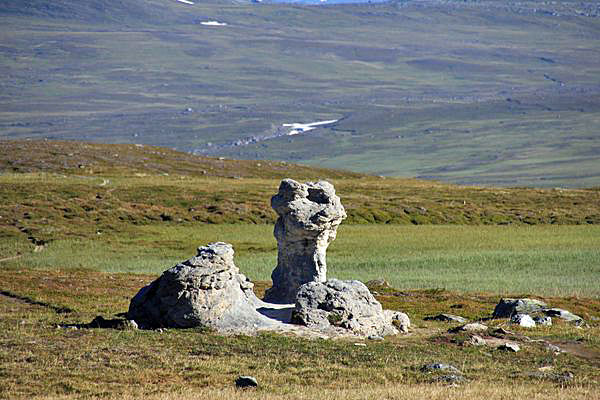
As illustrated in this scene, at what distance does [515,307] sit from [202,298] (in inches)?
423

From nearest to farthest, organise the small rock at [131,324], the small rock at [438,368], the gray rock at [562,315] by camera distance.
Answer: the small rock at [438,368] → the small rock at [131,324] → the gray rock at [562,315]

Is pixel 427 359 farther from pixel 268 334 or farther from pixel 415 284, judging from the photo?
pixel 415 284

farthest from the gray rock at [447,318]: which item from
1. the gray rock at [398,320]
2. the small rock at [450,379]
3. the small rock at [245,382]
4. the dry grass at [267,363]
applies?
the small rock at [245,382]

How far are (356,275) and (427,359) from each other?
23.6 m

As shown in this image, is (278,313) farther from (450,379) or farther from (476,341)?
(450,379)

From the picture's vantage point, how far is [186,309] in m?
25.2

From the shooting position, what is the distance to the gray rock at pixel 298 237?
29641mm

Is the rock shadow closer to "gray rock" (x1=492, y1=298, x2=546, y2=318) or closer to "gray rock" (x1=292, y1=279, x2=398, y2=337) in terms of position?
"gray rock" (x1=292, y1=279, x2=398, y2=337)

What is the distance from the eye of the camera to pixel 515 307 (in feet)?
103

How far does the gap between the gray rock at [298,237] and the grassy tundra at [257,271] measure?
12.2 feet

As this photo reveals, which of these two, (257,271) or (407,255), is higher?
(257,271)

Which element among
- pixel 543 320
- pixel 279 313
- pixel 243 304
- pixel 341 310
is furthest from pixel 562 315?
pixel 243 304

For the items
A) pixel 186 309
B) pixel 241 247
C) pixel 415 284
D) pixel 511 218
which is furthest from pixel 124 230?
pixel 186 309

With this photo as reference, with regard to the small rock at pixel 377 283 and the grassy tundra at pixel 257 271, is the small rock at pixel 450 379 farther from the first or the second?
the small rock at pixel 377 283
